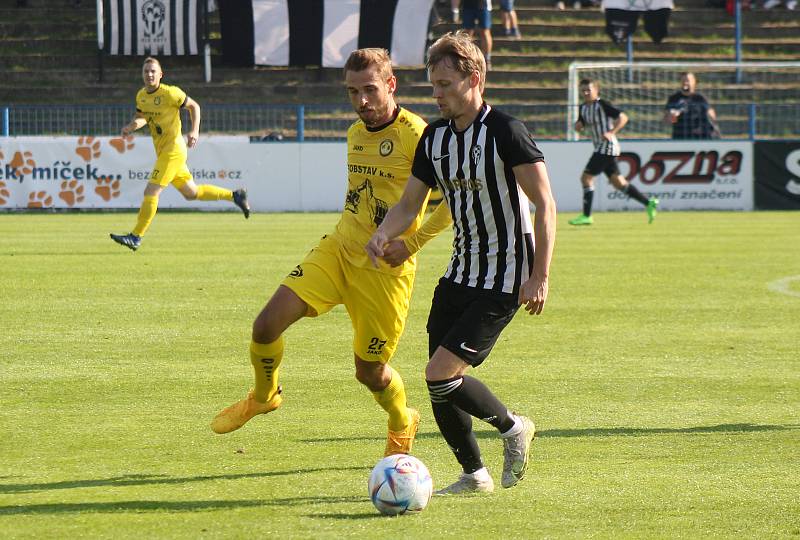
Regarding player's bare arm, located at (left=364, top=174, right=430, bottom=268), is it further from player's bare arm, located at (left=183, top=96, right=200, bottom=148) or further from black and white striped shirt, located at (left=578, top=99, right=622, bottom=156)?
black and white striped shirt, located at (left=578, top=99, right=622, bottom=156)

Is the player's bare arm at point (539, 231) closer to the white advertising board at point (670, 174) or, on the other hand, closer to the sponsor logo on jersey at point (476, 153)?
the sponsor logo on jersey at point (476, 153)

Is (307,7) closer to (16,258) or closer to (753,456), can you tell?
(16,258)

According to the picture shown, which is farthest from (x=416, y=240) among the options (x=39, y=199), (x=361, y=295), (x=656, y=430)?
(x=39, y=199)

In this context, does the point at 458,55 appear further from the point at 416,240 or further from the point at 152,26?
the point at 152,26

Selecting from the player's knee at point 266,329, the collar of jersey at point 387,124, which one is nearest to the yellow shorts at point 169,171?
the collar of jersey at point 387,124

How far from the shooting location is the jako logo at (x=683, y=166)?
25172 mm

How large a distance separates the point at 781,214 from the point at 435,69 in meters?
20.1

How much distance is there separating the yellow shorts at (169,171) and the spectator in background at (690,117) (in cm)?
1122

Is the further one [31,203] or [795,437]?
[31,203]

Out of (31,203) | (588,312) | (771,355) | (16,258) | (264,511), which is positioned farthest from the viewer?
(31,203)

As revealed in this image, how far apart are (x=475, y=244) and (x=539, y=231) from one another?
1.31ft

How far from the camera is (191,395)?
7.55 metres

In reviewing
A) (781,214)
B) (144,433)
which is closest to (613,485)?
(144,433)

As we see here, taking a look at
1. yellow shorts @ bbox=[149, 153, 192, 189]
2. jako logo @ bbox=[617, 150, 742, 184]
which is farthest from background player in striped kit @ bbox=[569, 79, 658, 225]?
yellow shorts @ bbox=[149, 153, 192, 189]
